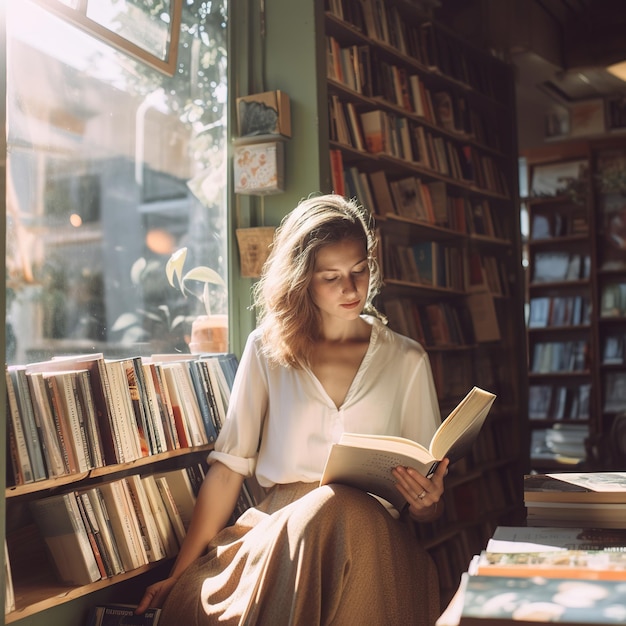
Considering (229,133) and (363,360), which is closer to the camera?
(363,360)

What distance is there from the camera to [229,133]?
276 centimetres

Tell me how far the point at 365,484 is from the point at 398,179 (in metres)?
2.02

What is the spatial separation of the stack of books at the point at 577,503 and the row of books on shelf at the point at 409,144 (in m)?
1.74

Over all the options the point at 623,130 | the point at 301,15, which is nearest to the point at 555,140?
the point at 623,130

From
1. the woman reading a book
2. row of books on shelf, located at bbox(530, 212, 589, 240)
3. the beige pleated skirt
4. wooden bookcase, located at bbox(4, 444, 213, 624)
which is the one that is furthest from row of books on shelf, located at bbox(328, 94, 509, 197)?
row of books on shelf, located at bbox(530, 212, 589, 240)

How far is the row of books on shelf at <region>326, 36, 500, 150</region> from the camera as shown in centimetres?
299

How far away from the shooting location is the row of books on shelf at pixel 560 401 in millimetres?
5863

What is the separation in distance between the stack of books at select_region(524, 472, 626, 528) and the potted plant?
1.33 meters

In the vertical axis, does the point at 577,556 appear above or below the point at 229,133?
below

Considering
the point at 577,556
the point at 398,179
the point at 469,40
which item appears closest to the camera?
the point at 577,556

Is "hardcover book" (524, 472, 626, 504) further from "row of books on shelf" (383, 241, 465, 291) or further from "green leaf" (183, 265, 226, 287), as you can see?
"row of books on shelf" (383, 241, 465, 291)

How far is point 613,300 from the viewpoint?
5.79m

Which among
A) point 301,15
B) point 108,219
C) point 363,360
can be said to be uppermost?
point 301,15

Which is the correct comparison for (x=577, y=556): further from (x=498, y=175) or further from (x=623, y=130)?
(x=623, y=130)
